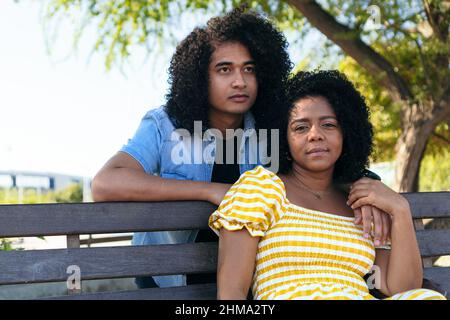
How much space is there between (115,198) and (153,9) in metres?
7.56

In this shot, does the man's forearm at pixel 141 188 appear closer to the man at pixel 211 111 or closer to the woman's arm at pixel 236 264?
the man at pixel 211 111

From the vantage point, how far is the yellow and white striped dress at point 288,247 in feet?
8.23

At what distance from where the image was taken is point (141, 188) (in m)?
2.78

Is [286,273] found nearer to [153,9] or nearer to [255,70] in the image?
[255,70]

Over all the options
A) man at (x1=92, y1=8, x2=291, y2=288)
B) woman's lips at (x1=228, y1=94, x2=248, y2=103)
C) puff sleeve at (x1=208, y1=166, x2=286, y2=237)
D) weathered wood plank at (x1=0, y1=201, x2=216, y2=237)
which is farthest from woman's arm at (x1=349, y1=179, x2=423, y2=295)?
woman's lips at (x1=228, y1=94, x2=248, y2=103)

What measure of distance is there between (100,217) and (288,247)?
0.74 meters

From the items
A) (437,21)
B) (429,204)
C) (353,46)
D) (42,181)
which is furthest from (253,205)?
(42,181)

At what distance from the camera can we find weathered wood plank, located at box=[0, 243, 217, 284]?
258cm

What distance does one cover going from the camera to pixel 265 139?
3154 millimetres

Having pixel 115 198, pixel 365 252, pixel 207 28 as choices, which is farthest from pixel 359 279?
pixel 207 28

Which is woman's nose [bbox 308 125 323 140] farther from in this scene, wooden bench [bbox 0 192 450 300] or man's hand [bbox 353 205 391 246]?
wooden bench [bbox 0 192 450 300]

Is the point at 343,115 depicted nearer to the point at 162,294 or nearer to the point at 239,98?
the point at 239,98

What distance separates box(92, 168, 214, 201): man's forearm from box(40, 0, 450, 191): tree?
6045 millimetres

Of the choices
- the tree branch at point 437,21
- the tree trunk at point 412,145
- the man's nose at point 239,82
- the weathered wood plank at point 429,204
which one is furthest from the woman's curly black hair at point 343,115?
the tree branch at point 437,21
